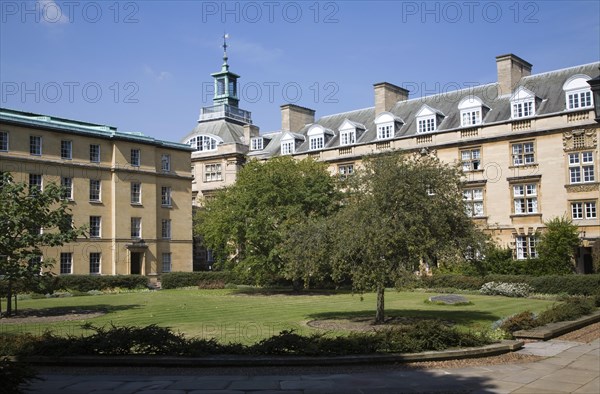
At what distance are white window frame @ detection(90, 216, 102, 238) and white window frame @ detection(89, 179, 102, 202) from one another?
4.97 feet

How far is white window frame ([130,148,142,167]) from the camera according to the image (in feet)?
174

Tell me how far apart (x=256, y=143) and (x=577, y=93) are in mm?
34694

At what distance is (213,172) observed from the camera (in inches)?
2643

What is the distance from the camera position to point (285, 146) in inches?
2515

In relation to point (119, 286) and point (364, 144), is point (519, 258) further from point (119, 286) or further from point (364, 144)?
point (119, 286)

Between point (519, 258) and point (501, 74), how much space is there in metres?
16.0

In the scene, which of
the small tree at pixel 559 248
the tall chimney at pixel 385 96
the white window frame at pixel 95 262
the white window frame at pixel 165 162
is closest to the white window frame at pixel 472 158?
the small tree at pixel 559 248

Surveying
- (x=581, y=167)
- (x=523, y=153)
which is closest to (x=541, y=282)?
(x=581, y=167)

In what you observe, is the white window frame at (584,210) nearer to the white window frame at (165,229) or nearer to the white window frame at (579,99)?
the white window frame at (579,99)

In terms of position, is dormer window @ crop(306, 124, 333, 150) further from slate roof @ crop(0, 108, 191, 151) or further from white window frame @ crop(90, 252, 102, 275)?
white window frame @ crop(90, 252, 102, 275)

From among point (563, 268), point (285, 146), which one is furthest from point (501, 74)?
point (285, 146)

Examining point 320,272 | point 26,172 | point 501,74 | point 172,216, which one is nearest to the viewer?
point 320,272

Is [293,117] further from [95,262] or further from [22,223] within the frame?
[22,223]

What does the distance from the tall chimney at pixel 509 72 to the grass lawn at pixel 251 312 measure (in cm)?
2257
